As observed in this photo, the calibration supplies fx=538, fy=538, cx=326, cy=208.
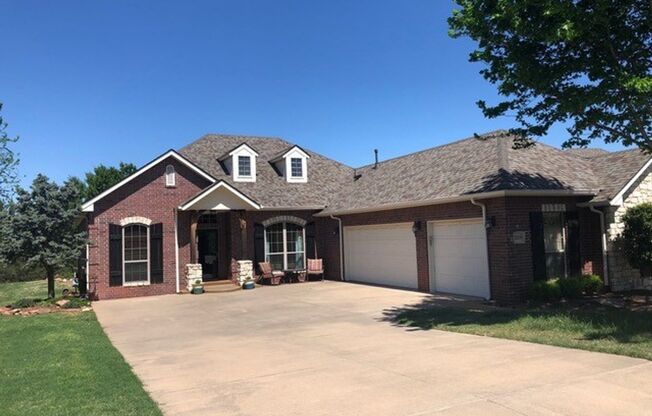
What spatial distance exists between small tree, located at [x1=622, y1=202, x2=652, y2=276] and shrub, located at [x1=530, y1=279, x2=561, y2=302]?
9.97 ft

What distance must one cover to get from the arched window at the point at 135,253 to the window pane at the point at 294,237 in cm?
631

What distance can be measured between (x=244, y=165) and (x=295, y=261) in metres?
5.12

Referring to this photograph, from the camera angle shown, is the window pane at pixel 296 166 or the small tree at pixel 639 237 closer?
the small tree at pixel 639 237

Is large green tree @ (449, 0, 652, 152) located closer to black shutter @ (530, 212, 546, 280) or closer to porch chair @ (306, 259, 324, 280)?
black shutter @ (530, 212, 546, 280)

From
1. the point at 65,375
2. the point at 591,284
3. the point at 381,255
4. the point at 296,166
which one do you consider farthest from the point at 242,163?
the point at 65,375

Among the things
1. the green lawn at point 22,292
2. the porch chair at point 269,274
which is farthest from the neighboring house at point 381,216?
the green lawn at point 22,292

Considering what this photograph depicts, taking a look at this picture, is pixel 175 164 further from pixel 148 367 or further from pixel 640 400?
pixel 640 400

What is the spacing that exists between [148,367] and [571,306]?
10.3m

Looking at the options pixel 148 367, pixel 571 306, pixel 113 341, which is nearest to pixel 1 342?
pixel 113 341

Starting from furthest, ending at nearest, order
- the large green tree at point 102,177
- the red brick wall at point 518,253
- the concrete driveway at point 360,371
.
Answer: the large green tree at point 102,177, the red brick wall at point 518,253, the concrete driveway at point 360,371

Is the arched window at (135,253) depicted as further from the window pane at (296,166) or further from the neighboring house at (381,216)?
the window pane at (296,166)

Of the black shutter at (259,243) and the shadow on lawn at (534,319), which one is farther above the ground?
the black shutter at (259,243)

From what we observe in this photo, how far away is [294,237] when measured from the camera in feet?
79.5

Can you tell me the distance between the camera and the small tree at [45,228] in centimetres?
1788
